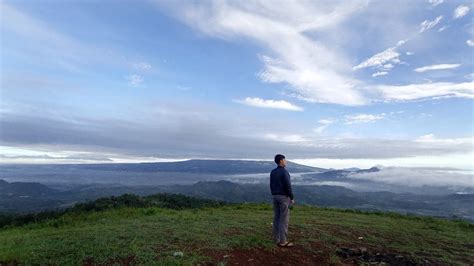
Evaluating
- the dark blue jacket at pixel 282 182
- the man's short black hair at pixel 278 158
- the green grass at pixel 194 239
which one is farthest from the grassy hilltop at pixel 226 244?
the man's short black hair at pixel 278 158

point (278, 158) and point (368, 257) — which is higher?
point (278, 158)

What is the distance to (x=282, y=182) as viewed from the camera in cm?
1174

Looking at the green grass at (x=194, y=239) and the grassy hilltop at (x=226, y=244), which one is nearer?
the grassy hilltop at (x=226, y=244)

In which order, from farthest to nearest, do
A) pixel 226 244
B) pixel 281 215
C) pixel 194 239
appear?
1. pixel 194 239
2. pixel 281 215
3. pixel 226 244

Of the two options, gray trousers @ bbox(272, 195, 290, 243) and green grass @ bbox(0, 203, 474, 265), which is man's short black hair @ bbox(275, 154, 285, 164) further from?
green grass @ bbox(0, 203, 474, 265)

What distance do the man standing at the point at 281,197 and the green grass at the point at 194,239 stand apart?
462 millimetres

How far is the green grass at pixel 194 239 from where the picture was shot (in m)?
10.4

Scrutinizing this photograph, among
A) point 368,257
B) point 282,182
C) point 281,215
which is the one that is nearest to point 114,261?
point 281,215

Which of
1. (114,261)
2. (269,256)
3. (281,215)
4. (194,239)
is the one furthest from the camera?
(194,239)

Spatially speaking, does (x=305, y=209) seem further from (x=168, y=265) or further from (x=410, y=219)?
(x=168, y=265)

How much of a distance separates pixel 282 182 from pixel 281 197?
1.60 ft

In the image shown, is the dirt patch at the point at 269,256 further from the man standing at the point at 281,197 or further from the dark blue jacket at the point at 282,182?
the dark blue jacket at the point at 282,182

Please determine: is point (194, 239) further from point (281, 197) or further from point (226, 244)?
point (281, 197)

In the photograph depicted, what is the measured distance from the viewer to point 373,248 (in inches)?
498
